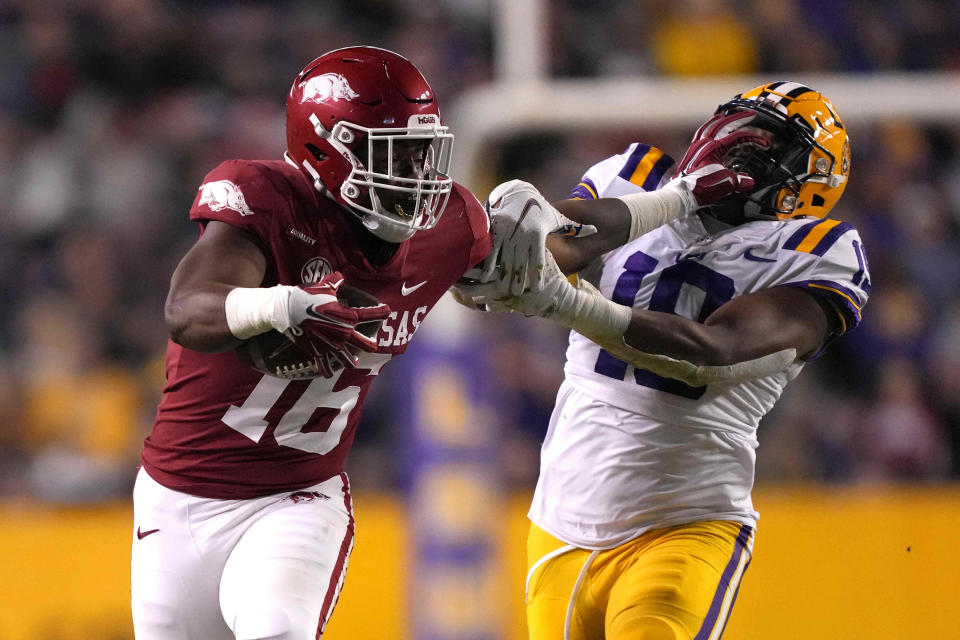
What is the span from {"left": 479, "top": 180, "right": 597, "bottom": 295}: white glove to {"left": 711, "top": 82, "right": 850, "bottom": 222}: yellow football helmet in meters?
0.43

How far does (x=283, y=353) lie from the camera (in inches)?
80.8

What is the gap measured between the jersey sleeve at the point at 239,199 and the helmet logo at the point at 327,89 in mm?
196

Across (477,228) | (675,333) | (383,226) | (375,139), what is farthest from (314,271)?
(675,333)

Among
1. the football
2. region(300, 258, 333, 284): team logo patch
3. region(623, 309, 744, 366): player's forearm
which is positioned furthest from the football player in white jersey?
the football

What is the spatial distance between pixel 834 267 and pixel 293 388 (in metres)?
1.18

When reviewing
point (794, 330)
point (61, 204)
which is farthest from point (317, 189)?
point (61, 204)

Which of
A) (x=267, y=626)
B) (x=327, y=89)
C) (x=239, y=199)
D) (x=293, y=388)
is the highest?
(x=327, y=89)

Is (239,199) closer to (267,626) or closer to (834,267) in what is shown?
(267,626)

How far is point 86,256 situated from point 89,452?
0.93m

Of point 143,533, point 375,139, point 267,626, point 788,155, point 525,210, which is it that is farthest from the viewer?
point 788,155

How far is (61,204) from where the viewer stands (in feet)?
18.2

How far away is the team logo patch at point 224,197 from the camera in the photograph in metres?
2.19

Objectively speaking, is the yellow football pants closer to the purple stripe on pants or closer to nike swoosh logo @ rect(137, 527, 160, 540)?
the purple stripe on pants

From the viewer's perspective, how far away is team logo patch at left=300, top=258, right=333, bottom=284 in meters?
2.29
